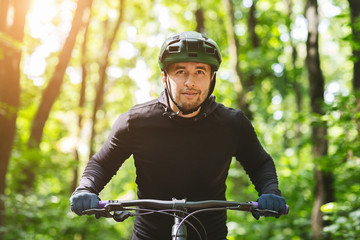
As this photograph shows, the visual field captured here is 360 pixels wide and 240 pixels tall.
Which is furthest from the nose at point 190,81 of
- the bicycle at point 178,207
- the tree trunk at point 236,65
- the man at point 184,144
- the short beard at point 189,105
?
the tree trunk at point 236,65

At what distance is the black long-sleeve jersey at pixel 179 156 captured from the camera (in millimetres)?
2738

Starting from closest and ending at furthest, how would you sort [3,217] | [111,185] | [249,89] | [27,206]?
[3,217] → [27,206] → [249,89] → [111,185]

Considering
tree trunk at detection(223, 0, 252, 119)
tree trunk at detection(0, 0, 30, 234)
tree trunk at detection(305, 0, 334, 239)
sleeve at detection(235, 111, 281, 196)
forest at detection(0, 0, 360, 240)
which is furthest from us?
tree trunk at detection(223, 0, 252, 119)

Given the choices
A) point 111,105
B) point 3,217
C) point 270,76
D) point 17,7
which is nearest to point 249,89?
point 270,76

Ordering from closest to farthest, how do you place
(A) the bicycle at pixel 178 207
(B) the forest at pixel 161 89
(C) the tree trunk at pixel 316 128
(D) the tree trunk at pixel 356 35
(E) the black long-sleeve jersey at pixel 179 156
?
(A) the bicycle at pixel 178 207, (E) the black long-sleeve jersey at pixel 179 156, (D) the tree trunk at pixel 356 35, (B) the forest at pixel 161 89, (C) the tree trunk at pixel 316 128

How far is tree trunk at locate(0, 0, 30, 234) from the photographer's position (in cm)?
742

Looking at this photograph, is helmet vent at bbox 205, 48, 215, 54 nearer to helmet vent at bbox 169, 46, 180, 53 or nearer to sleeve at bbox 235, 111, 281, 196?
helmet vent at bbox 169, 46, 180, 53

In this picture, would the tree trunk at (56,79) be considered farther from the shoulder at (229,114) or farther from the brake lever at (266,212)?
the brake lever at (266,212)

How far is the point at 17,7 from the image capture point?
8.05m

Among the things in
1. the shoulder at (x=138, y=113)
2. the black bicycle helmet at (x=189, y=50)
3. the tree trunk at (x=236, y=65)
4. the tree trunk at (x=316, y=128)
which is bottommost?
the shoulder at (x=138, y=113)

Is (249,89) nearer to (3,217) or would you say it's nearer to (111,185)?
(3,217)

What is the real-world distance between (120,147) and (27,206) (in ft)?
18.7

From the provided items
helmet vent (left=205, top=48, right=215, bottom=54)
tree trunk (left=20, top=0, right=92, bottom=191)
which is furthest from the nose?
tree trunk (left=20, top=0, right=92, bottom=191)

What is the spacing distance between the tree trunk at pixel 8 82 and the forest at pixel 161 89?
0.06ft
